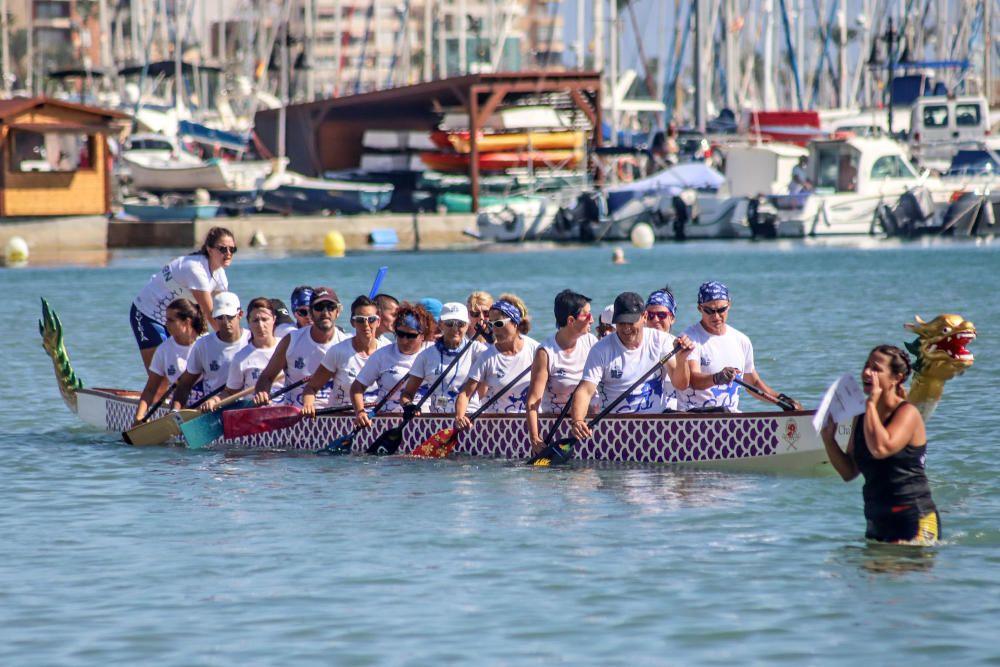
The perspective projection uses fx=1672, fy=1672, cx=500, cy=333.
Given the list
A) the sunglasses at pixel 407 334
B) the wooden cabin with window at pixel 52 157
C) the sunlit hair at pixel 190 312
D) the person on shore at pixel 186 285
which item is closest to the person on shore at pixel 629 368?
the sunglasses at pixel 407 334

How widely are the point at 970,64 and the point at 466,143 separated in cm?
1823

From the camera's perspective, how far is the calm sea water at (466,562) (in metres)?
8.66

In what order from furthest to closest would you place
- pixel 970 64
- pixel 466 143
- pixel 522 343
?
pixel 970 64 < pixel 466 143 < pixel 522 343

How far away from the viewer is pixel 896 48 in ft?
192

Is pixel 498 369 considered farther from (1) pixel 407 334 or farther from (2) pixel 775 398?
(2) pixel 775 398

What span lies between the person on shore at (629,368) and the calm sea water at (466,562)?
602 mm

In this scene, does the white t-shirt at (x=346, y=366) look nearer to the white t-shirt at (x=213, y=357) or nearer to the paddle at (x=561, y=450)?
the white t-shirt at (x=213, y=357)

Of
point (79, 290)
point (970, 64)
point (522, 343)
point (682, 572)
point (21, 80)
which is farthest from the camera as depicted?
point (21, 80)

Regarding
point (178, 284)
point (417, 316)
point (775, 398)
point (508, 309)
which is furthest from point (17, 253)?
point (775, 398)

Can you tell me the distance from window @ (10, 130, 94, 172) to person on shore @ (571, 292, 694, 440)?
35411 mm

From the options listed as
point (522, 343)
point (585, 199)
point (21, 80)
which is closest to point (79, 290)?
point (585, 199)

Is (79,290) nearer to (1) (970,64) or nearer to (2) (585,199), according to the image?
(2) (585,199)

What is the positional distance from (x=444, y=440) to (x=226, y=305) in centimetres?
244

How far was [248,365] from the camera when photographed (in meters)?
15.3
